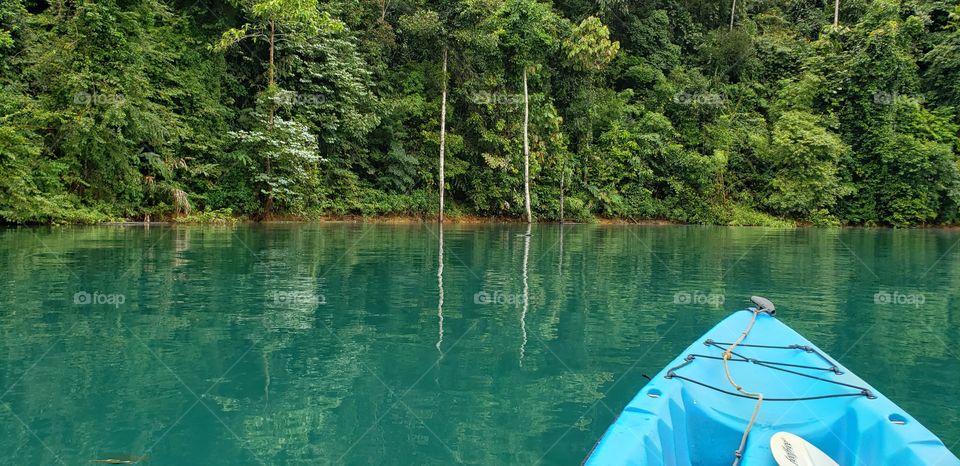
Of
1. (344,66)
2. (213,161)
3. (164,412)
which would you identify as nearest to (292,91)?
(344,66)

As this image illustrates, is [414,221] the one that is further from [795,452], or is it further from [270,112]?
[795,452]

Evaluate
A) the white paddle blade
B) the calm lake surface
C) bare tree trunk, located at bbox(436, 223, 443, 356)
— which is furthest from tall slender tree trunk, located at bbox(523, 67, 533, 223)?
the white paddle blade

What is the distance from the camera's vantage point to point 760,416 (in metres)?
3.38

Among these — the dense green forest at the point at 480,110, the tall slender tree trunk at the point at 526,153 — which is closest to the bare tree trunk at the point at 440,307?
the dense green forest at the point at 480,110

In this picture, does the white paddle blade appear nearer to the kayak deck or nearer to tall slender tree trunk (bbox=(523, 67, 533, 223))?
the kayak deck

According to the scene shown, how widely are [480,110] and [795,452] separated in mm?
25282

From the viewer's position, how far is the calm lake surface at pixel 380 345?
357 centimetres

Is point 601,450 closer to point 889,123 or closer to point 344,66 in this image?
point 344,66

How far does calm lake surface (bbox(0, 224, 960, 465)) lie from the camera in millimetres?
3566

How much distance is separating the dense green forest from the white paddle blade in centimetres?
1642

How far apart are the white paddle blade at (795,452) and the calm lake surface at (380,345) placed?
103cm

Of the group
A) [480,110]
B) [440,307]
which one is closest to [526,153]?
[480,110]

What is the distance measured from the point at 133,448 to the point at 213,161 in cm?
2042

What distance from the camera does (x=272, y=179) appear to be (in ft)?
71.8
